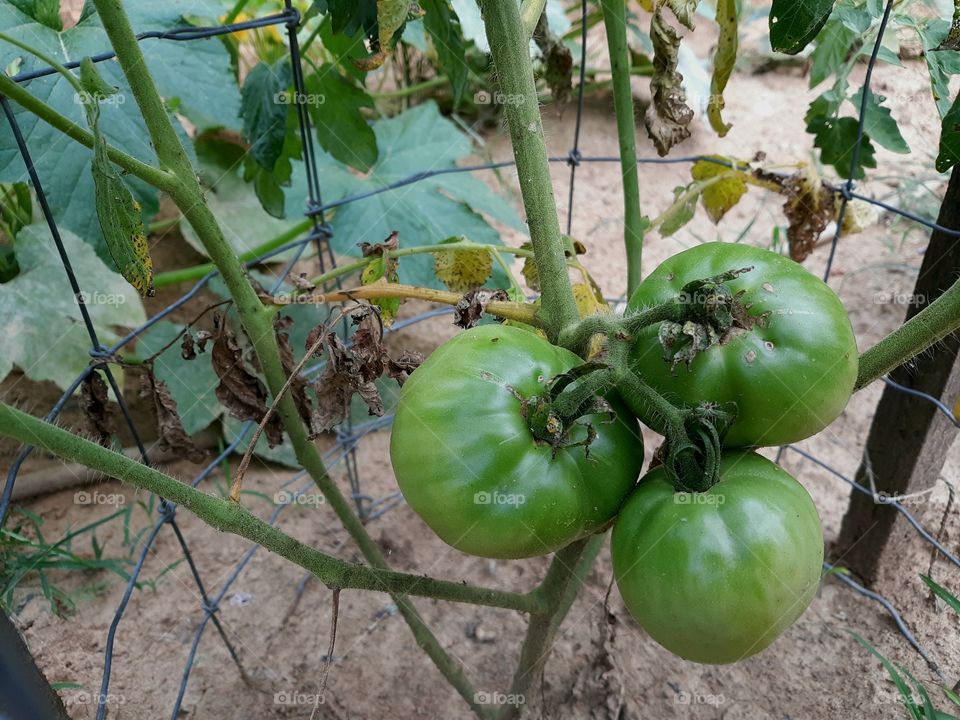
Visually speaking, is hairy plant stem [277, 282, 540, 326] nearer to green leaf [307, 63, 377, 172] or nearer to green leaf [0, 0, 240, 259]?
green leaf [0, 0, 240, 259]

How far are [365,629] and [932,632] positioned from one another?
1043mm

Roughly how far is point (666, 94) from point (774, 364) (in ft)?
1.49

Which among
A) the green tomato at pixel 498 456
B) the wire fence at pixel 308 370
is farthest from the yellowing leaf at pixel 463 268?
the green tomato at pixel 498 456

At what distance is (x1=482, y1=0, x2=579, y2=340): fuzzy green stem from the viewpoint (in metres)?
0.80

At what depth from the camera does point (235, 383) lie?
1061 mm

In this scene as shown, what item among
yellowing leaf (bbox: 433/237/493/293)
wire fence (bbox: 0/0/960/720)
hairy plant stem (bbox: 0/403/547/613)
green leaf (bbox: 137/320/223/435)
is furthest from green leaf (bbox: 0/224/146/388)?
hairy plant stem (bbox: 0/403/547/613)

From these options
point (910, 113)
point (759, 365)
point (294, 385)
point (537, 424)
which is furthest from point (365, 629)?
point (910, 113)

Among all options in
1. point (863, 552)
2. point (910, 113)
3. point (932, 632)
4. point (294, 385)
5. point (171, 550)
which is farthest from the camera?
point (910, 113)

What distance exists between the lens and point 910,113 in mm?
2967

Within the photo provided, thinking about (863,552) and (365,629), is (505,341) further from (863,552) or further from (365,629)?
(863,552)

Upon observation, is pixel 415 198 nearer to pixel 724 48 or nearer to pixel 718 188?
pixel 718 188

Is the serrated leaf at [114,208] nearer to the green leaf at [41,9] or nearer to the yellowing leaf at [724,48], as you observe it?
the green leaf at [41,9]

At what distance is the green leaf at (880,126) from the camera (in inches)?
53.6

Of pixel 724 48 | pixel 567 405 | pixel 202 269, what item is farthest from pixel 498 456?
pixel 202 269
